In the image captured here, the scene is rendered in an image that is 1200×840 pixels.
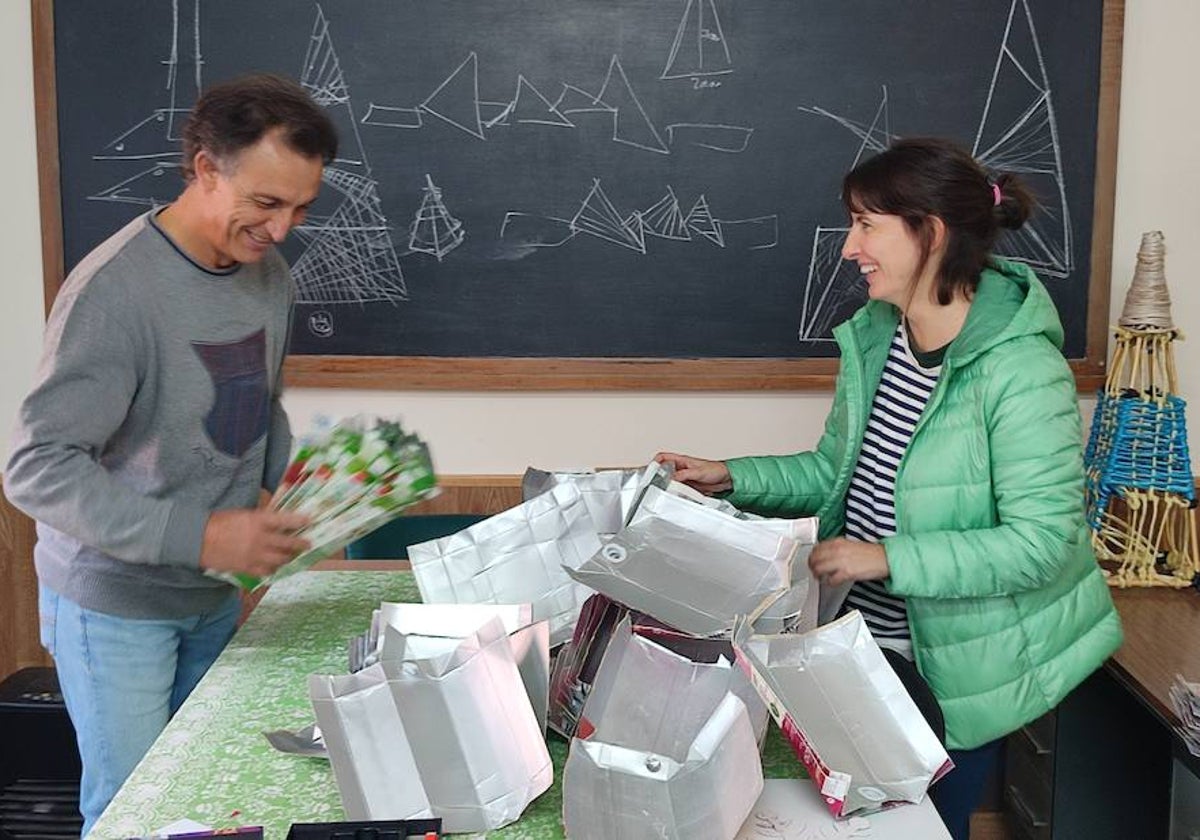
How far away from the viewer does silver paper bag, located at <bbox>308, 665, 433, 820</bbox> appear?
3.94 feet

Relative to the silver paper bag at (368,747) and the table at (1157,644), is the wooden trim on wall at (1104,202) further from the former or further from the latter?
the silver paper bag at (368,747)

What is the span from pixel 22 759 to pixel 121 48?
5.14ft

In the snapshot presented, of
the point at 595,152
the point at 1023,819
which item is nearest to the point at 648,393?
the point at 595,152

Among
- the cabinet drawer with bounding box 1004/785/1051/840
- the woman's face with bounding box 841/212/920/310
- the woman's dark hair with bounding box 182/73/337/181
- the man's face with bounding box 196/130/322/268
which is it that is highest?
the woman's dark hair with bounding box 182/73/337/181

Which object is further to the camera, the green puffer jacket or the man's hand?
the green puffer jacket

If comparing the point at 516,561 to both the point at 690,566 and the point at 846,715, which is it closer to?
the point at 690,566

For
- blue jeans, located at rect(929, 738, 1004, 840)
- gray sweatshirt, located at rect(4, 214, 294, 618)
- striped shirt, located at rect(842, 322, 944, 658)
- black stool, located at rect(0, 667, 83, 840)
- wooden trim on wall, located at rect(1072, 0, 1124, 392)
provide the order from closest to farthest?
gray sweatshirt, located at rect(4, 214, 294, 618) → blue jeans, located at rect(929, 738, 1004, 840) → striped shirt, located at rect(842, 322, 944, 658) → black stool, located at rect(0, 667, 83, 840) → wooden trim on wall, located at rect(1072, 0, 1124, 392)

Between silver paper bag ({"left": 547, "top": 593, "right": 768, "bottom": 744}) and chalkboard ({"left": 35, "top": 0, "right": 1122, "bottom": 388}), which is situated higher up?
chalkboard ({"left": 35, "top": 0, "right": 1122, "bottom": 388})

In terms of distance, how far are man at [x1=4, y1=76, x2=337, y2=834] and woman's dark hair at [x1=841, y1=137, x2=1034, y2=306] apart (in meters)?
0.81

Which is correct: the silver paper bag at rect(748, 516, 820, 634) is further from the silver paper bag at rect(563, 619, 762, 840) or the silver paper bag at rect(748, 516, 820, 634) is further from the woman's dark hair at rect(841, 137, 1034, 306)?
the woman's dark hair at rect(841, 137, 1034, 306)

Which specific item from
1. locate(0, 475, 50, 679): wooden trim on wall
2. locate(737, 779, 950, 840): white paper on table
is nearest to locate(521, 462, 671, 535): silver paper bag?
locate(737, 779, 950, 840): white paper on table

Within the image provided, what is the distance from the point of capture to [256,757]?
143 centimetres

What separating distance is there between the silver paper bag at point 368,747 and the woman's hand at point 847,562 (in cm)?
60

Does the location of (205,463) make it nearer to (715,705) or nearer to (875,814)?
(715,705)
